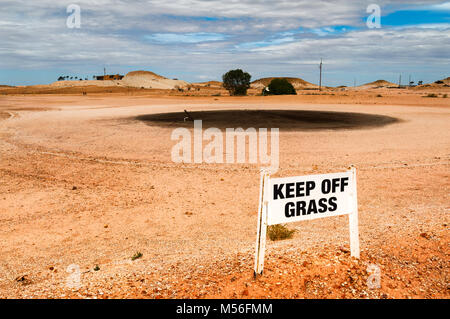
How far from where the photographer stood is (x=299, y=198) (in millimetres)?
4895

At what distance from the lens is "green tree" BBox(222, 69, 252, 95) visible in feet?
286

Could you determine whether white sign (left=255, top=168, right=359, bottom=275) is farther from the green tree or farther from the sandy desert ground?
the green tree

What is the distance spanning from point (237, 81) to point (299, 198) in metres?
84.4

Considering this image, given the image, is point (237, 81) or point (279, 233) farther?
point (237, 81)

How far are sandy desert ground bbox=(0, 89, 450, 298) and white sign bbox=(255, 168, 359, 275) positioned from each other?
850 mm

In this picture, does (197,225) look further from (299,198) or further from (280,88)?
(280,88)

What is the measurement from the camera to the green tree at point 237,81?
3428 inches

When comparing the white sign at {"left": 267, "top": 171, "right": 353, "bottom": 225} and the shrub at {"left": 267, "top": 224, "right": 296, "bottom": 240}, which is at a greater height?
the white sign at {"left": 267, "top": 171, "right": 353, "bottom": 225}

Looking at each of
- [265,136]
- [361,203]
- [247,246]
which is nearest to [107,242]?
[247,246]

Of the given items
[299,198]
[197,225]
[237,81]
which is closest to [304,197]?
[299,198]

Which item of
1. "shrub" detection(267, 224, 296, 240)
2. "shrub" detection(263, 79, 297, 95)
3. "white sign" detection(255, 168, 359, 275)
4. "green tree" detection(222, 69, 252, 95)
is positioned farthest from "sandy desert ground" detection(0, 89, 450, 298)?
"green tree" detection(222, 69, 252, 95)

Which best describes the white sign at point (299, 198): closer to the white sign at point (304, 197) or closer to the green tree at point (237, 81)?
the white sign at point (304, 197)
